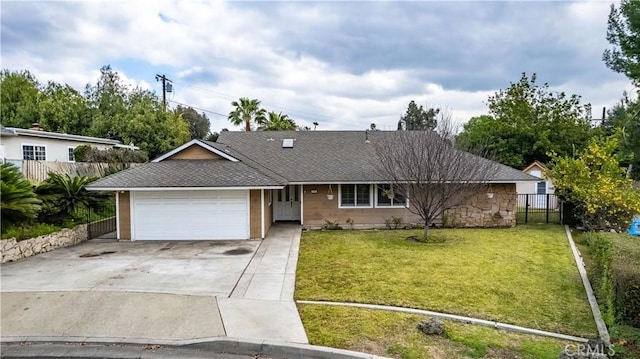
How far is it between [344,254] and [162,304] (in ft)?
20.4

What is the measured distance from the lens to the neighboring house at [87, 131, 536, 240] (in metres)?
15.1

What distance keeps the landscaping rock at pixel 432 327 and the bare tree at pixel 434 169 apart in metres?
8.33

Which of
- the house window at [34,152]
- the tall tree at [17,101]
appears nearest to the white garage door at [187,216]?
the house window at [34,152]

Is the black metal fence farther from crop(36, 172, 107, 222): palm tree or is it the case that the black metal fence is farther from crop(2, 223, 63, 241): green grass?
crop(2, 223, 63, 241): green grass

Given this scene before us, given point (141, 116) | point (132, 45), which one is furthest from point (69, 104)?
point (132, 45)

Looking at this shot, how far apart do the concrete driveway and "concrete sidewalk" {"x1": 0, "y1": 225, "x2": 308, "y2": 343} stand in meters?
0.02

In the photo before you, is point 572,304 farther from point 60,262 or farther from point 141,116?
point 141,116

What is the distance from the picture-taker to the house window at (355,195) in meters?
18.0

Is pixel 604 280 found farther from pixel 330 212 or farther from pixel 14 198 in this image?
pixel 14 198

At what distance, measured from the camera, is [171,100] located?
1692 inches

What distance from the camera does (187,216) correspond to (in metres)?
15.2

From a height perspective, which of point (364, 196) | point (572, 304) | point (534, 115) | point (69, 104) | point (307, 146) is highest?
point (69, 104)

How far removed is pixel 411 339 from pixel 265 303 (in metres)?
2.97

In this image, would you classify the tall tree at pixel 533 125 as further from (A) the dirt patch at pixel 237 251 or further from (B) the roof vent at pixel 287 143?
(A) the dirt patch at pixel 237 251
